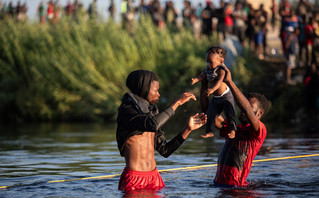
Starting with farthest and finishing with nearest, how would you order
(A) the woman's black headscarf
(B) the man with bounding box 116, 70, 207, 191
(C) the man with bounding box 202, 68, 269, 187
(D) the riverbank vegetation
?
(D) the riverbank vegetation → (C) the man with bounding box 202, 68, 269, 187 → (A) the woman's black headscarf → (B) the man with bounding box 116, 70, 207, 191

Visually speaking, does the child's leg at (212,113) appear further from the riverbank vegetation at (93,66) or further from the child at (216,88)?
the riverbank vegetation at (93,66)

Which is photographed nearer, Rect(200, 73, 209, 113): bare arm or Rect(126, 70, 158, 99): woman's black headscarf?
Rect(126, 70, 158, 99): woman's black headscarf

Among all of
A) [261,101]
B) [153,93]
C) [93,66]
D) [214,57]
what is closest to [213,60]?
[214,57]

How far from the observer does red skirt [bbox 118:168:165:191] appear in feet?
25.4

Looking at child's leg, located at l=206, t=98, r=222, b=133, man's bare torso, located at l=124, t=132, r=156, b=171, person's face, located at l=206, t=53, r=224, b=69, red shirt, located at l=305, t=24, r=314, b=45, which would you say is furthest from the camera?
red shirt, located at l=305, t=24, r=314, b=45

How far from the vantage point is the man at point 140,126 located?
7.48 metres

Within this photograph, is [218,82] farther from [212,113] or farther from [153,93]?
[212,113]

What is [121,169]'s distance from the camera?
1242 cm

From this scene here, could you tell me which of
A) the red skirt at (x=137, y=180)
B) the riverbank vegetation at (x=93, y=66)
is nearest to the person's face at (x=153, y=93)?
the red skirt at (x=137, y=180)

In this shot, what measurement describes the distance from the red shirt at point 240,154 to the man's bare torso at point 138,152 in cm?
117

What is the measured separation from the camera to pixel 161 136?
812 centimetres

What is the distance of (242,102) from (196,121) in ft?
2.04

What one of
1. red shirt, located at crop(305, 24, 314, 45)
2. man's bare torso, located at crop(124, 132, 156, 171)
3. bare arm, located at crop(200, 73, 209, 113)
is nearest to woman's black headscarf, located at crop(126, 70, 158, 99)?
man's bare torso, located at crop(124, 132, 156, 171)

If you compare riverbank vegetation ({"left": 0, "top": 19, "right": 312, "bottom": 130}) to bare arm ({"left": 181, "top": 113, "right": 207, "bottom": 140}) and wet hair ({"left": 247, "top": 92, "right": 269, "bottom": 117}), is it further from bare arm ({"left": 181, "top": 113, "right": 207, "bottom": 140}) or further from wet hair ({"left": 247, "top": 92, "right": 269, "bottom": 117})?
bare arm ({"left": 181, "top": 113, "right": 207, "bottom": 140})
